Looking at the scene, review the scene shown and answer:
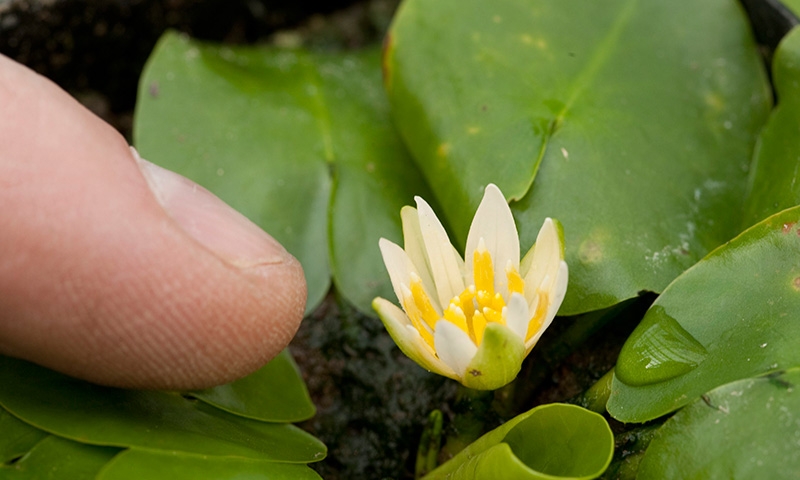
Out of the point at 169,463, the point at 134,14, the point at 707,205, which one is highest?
the point at 134,14

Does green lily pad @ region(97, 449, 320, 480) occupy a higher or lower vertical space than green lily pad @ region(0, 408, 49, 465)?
higher

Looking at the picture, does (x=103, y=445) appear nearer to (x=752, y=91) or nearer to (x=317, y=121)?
(x=317, y=121)

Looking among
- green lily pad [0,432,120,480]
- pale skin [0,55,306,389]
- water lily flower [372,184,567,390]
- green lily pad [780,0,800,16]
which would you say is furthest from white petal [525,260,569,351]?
green lily pad [780,0,800,16]

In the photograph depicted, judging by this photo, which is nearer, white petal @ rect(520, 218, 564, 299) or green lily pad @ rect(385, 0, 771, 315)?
white petal @ rect(520, 218, 564, 299)

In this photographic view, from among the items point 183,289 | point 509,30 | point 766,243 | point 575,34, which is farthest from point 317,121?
point 766,243

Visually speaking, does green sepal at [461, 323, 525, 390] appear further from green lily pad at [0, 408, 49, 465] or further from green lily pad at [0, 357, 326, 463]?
green lily pad at [0, 408, 49, 465]

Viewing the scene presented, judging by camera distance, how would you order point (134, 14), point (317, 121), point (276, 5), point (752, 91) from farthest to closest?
point (276, 5) → point (134, 14) → point (317, 121) → point (752, 91)

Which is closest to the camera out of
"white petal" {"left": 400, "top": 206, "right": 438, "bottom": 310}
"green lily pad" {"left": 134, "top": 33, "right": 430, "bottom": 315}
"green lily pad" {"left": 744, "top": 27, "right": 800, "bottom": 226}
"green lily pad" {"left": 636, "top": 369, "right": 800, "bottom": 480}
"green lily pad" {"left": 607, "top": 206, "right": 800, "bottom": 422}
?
"green lily pad" {"left": 636, "top": 369, "right": 800, "bottom": 480}
